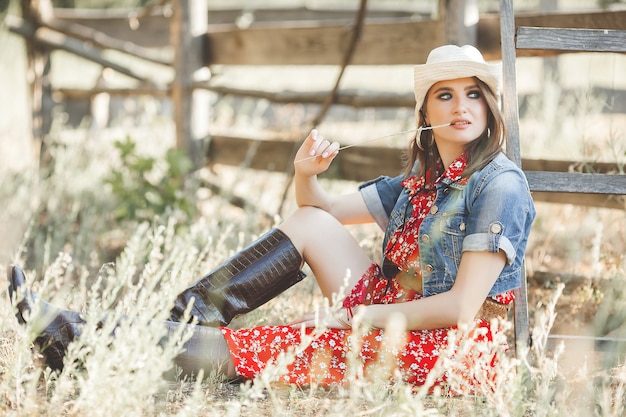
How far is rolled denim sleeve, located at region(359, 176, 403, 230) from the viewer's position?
2.91m

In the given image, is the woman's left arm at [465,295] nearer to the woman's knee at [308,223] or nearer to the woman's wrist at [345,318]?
the woman's wrist at [345,318]

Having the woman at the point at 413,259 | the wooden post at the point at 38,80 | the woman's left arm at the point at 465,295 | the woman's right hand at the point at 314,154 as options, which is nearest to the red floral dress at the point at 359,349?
the woman at the point at 413,259

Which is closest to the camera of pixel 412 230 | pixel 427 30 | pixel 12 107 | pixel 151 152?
pixel 412 230

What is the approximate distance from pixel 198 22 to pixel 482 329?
135 inches

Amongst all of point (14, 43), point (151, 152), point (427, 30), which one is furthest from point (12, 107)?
point (427, 30)

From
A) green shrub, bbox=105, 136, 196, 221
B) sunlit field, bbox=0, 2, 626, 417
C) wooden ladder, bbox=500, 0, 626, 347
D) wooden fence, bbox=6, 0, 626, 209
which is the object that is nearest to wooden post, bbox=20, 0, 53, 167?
wooden fence, bbox=6, 0, 626, 209

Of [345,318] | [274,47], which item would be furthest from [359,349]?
[274,47]

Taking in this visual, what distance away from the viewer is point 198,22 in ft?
16.6

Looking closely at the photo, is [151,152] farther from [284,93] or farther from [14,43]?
[14,43]

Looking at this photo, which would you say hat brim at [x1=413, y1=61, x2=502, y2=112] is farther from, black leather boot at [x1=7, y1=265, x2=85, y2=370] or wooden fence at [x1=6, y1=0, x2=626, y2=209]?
black leather boot at [x1=7, y1=265, x2=85, y2=370]

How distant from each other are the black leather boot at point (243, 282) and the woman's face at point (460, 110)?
0.70m

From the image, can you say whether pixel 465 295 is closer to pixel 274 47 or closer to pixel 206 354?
pixel 206 354

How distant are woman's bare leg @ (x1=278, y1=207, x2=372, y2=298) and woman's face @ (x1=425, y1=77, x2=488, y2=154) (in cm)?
56

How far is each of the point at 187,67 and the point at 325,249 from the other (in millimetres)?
2650
